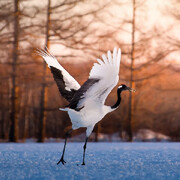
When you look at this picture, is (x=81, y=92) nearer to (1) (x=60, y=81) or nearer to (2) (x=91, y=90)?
(2) (x=91, y=90)

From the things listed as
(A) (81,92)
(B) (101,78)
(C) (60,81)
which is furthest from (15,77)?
(B) (101,78)

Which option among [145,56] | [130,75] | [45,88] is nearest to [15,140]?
[45,88]

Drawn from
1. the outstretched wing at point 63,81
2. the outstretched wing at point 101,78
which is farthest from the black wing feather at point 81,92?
the outstretched wing at point 63,81

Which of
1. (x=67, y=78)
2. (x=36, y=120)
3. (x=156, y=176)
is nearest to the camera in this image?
(x=156, y=176)

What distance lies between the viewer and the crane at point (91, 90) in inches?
227

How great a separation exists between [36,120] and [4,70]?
678 centimetres

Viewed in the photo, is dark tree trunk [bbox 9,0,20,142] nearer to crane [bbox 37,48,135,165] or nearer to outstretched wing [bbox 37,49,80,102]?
crane [bbox 37,48,135,165]

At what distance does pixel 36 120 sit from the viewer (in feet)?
72.2

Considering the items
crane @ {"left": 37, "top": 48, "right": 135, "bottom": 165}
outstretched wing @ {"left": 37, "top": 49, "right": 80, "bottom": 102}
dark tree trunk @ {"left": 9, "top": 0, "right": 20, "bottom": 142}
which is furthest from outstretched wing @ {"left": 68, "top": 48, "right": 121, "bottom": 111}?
dark tree trunk @ {"left": 9, "top": 0, "right": 20, "bottom": 142}

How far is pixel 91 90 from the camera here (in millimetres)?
5910

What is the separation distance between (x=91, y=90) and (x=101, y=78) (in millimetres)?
292

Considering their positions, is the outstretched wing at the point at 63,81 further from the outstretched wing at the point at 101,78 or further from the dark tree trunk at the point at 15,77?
the dark tree trunk at the point at 15,77

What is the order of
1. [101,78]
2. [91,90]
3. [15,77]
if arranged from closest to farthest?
[101,78] → [91,90] → [15,77]

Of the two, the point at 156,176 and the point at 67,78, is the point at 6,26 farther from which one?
the point at 156,176
